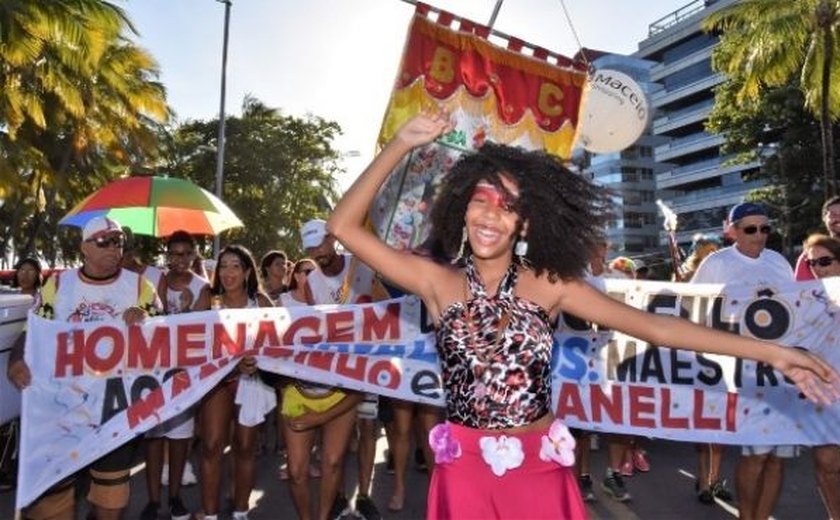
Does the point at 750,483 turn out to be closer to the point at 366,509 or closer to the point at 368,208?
the point at 366,509

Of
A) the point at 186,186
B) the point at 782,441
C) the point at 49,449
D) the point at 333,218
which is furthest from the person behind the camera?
the point at 186,186

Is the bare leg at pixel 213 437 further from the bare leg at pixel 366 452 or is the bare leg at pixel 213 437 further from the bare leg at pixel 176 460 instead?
the bare leg at pixel 366 452

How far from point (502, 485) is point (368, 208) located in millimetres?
1001

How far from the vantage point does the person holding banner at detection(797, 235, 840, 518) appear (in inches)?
191

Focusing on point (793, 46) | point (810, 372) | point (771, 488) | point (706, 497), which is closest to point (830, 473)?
point (771, 488)

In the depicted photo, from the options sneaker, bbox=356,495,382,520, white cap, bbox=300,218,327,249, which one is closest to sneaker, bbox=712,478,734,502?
sneaker, bbox=356,495,382,520

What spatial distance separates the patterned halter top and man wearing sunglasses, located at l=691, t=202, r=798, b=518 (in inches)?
115

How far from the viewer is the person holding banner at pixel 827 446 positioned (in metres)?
4.86

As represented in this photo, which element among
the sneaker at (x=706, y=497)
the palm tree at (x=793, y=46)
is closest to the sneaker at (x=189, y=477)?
the sneaker at (x=706, y=497)

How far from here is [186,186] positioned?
8023 mm

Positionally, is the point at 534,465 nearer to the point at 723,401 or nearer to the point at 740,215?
the point at 723,401

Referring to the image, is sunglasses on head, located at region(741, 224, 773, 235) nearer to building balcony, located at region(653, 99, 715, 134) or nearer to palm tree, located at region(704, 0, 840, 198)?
palm tree, located at region(704, 0, 840, 198)

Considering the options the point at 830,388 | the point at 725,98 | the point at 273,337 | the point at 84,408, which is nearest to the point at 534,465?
the point at 830,388

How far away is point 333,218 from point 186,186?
5832 mm
